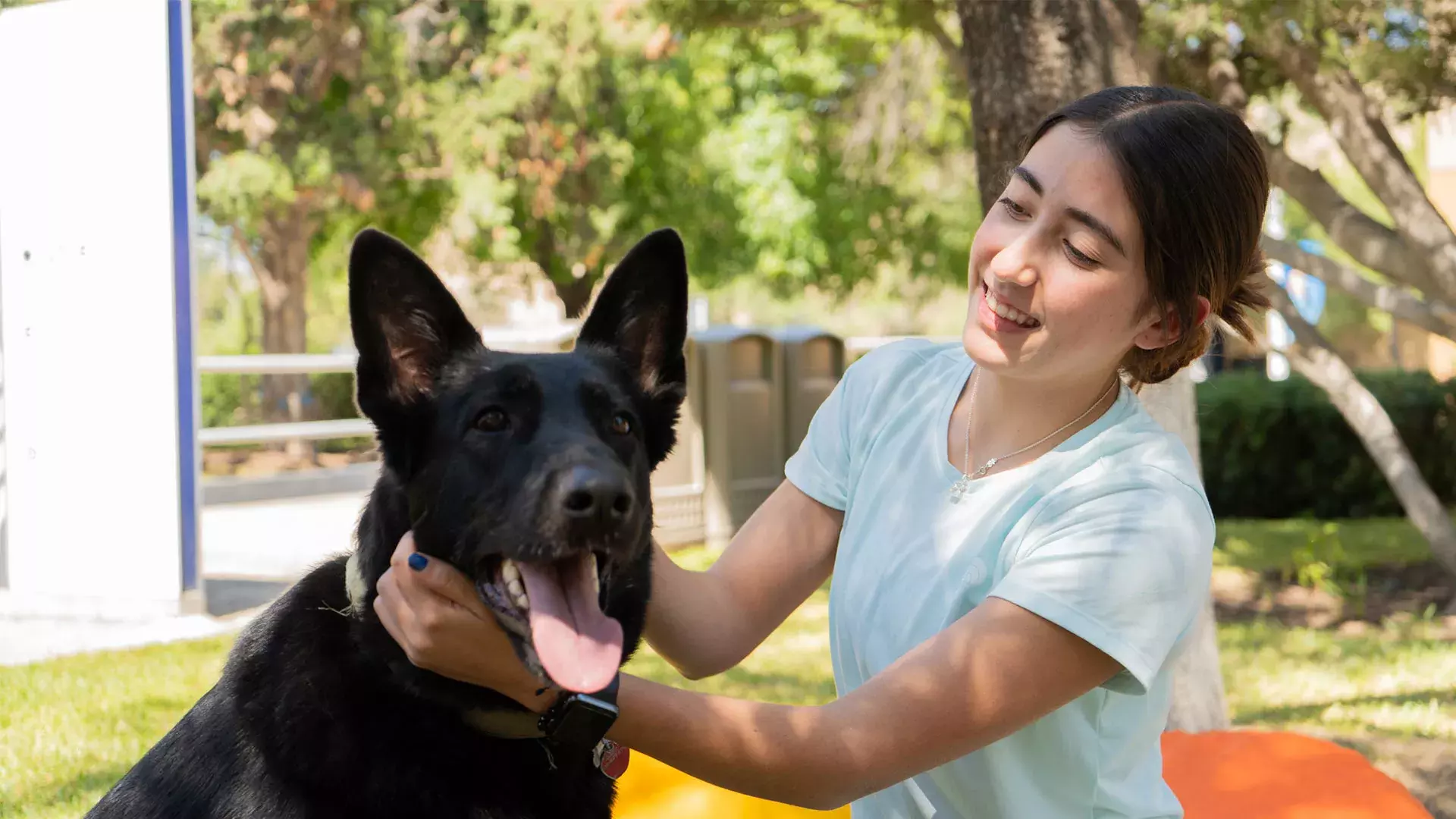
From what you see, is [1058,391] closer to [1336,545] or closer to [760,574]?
[760,574]

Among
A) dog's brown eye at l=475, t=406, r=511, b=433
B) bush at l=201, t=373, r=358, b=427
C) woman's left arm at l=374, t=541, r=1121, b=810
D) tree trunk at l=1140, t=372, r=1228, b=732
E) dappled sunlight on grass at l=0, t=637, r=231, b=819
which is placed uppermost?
dog's brown eye at l=475, t=406, r=511, b=433

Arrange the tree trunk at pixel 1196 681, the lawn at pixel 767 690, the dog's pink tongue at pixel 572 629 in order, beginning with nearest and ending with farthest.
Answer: the dog's pink tongue at pixel 572 629 → the lawn at pixel 767 690 → the tree trunk at pixel 1196 681

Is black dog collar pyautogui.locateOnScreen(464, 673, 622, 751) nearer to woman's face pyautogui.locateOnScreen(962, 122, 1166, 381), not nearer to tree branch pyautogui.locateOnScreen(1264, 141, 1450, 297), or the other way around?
woman's face pyautogui.locateOnScreen(962, 122, 1166, 381)

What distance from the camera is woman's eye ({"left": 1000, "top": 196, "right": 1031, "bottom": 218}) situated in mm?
2363

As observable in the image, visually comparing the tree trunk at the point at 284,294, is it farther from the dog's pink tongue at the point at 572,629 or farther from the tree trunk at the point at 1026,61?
the dog's pink tongue at the point at 572,629

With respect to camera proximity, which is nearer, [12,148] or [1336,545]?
[12,148]

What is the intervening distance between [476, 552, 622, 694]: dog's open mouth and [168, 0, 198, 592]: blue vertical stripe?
5338mm

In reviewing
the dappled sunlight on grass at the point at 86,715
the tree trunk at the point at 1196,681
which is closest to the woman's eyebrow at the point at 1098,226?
the tree trunk at the point at 1196,681

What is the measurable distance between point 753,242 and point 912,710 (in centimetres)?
Answer: 1892

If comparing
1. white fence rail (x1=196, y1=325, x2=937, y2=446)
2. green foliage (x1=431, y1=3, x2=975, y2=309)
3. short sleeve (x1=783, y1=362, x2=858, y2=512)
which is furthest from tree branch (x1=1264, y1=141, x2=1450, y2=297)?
green foliage (x1=431, y1=3, x2=975, y2=309)

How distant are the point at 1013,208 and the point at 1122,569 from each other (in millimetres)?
715

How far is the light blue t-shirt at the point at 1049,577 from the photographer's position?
2113 mm

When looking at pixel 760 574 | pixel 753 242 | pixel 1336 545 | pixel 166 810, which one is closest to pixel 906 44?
pixel 1336 545

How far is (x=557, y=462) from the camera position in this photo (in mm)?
1954
